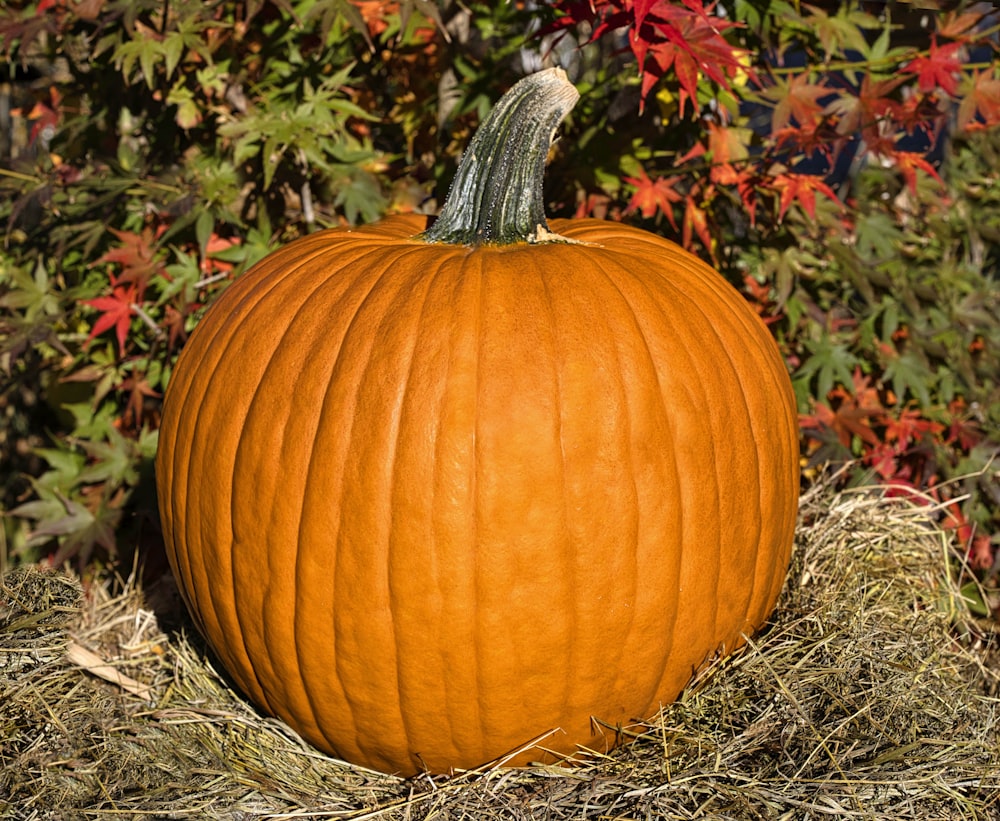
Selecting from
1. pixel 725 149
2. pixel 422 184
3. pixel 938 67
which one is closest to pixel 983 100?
pixel 938 67

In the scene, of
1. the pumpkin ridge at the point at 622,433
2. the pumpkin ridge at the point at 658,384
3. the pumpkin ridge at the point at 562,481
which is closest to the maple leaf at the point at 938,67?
the pumpkin ridge at the point at 658,384

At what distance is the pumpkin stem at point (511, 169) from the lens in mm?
2088

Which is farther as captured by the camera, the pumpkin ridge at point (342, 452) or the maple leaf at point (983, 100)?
the maple leaf at point (983, 100)

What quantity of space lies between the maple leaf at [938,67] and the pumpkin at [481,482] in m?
1.12

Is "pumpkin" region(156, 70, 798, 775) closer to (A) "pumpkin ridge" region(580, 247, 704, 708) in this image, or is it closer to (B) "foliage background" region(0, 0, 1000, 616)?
(A) "pumpkin ridge" region(580, 247, 704, 708)

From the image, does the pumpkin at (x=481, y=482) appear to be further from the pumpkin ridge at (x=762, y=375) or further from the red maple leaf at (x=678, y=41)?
the red maple leaf at (x=678, y=41)

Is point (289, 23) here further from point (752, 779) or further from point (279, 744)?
point (752, 779)

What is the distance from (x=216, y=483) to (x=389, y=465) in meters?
0.41

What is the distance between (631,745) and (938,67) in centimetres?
202

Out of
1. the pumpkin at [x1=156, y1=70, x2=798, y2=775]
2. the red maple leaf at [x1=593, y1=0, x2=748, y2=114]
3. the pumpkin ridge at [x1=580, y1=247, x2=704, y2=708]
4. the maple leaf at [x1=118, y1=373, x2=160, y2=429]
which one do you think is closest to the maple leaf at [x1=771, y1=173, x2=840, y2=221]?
the red maple leaf at [x1=593, y1=0, x2=748, y2=114]

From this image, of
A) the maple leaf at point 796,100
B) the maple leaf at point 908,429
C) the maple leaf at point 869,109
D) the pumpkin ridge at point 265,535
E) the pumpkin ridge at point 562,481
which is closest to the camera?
→ the pumpkin ridge at point 562,481

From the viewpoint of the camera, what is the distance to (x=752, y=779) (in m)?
1.82

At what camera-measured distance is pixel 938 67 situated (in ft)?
8.89

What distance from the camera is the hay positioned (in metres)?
1.83
